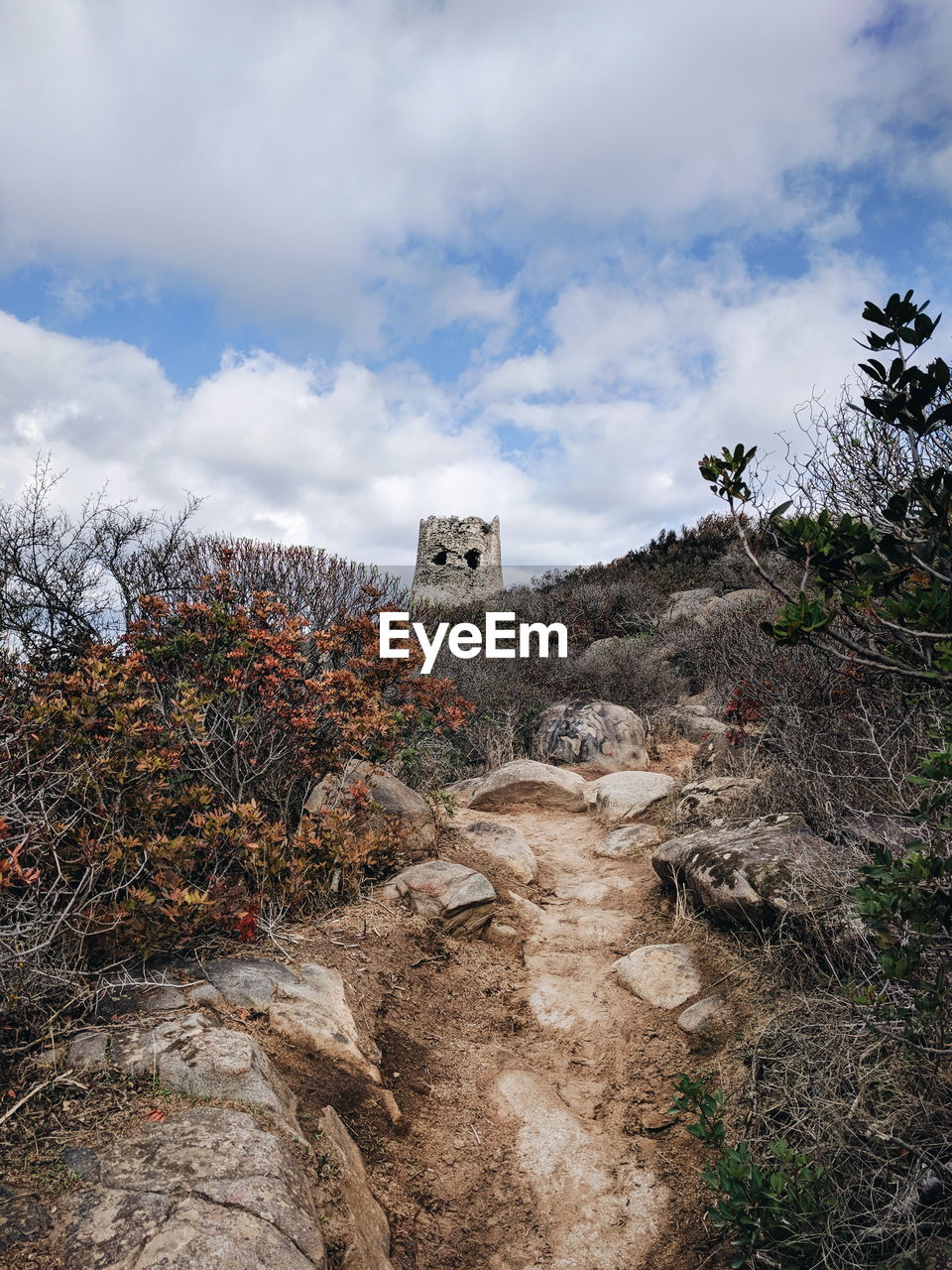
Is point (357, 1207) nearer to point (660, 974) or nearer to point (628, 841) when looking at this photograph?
point (660, 974)

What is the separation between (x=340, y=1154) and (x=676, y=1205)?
4.32 feet

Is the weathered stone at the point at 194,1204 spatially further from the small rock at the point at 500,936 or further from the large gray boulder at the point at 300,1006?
the small rock at the point at 500,936

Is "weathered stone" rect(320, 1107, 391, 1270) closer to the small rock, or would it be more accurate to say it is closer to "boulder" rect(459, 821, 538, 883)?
the small rock

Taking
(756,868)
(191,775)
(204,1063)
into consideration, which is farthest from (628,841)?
(204,1063)

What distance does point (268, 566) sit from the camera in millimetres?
8133

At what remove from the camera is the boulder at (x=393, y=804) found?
5.08 metres

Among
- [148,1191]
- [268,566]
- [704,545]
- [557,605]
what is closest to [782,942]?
[148,1191]

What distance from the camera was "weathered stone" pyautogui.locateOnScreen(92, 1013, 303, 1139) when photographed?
2.57m

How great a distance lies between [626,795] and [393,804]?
9.43 ft

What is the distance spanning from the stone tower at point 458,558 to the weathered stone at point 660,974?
15813mm

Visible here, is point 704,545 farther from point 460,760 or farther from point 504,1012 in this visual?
point 504,1012

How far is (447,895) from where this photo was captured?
479cm

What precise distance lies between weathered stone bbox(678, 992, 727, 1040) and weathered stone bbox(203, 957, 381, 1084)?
1627 mm

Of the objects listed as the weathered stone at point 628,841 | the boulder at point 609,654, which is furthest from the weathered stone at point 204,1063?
the boulder at point 609,654
